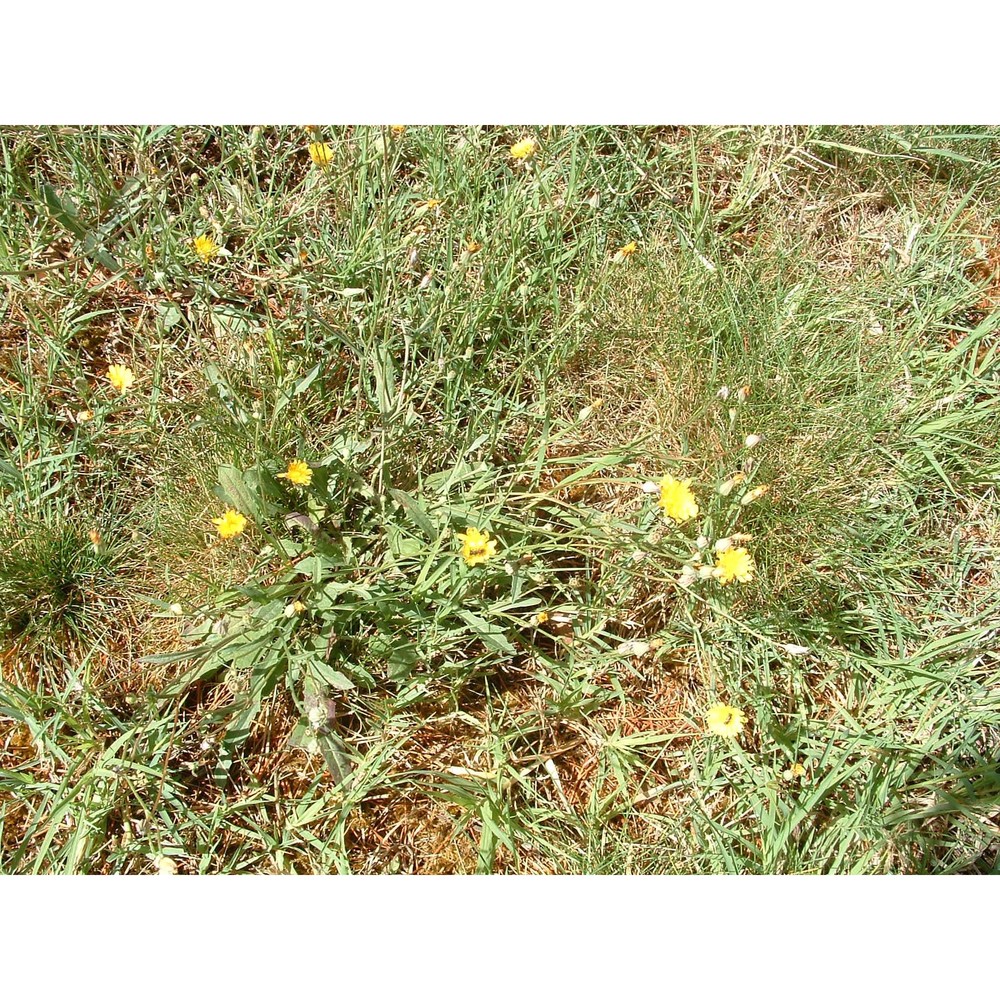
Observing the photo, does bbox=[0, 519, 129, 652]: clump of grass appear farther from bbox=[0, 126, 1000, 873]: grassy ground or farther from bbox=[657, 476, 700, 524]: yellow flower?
bbox=[657, 476, 700, 524]: yellow flower

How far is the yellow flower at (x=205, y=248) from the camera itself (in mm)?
1795

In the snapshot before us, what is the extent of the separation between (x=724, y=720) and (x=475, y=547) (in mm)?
597

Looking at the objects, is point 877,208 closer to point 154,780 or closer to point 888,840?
point 888,840

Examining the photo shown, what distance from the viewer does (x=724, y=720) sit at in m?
1.58

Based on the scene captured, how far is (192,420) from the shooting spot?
181 cm

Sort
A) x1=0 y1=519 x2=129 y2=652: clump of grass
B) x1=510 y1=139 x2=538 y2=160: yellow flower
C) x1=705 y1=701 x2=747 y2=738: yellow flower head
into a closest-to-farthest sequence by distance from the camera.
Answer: x1=705 y1=701 x2=747 y2=738: yellow flower head
x1=0 y1=519 x2=129 y2=652: clump of grass
x1=510 y1=139 x2=538 y2=160: yellow flower

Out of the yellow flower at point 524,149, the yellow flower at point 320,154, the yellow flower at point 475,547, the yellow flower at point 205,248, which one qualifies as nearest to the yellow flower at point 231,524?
the yellow flower at point 475,547

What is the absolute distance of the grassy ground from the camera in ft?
5.35

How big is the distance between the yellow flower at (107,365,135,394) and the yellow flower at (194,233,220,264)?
0.31 meters

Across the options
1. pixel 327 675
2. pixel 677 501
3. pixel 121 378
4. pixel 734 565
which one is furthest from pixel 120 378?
pixel 734 565

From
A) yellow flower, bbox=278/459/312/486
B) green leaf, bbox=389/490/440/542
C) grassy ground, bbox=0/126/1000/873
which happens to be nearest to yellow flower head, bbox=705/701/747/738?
grassy ground, bbox=0/126/1000/873

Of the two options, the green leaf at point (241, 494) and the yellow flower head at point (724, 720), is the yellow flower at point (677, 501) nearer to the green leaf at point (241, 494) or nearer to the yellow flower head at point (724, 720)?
the yellow flower head at point (724, 720)

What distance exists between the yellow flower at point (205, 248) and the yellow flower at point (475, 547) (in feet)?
2.87

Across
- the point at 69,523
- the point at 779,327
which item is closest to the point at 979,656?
the point at 779,327
